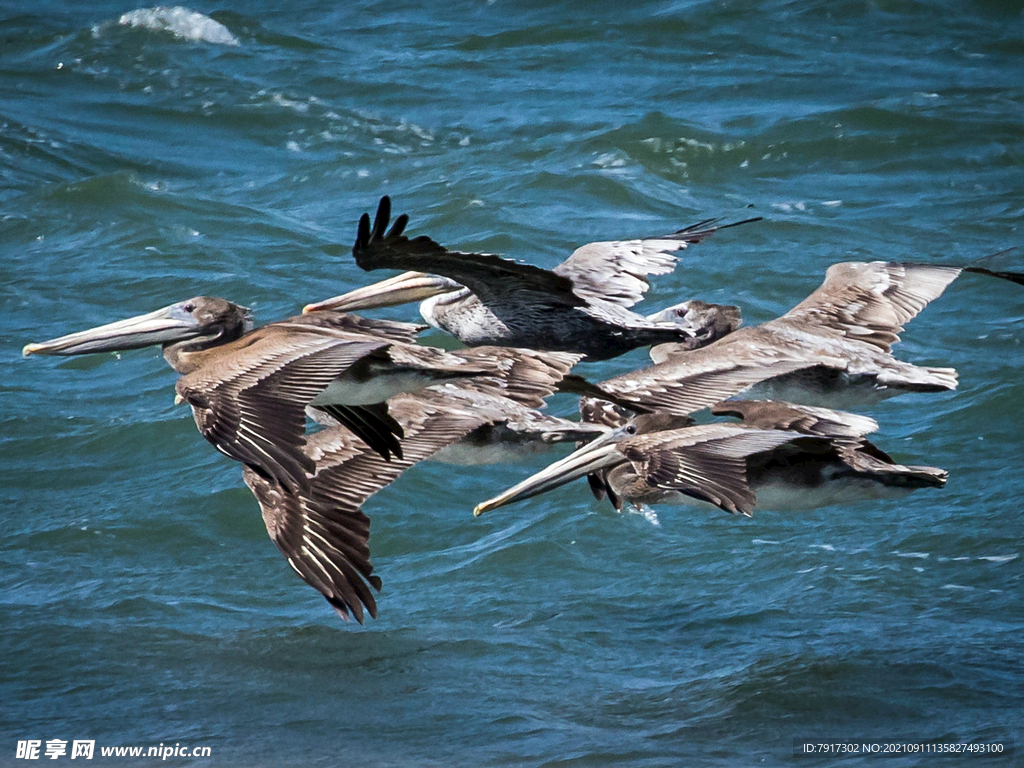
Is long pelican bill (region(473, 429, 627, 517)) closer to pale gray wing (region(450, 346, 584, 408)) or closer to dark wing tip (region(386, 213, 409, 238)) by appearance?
pale gray wing (region(450, 346, 584, 408))

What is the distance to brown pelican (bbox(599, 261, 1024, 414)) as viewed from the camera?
24.1 ft

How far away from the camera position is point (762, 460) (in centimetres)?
734

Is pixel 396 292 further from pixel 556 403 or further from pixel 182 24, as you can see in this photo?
pixel 182 24

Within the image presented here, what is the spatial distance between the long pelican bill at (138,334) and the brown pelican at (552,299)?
880 millimetres

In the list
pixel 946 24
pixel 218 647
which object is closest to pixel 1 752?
pixel 218 647

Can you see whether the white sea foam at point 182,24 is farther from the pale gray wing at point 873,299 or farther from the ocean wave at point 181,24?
the pale gray wing at point 873,299

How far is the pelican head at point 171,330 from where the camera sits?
25.0 ft

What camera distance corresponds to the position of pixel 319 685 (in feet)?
27.3

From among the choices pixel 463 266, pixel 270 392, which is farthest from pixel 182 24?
pixel 270 392

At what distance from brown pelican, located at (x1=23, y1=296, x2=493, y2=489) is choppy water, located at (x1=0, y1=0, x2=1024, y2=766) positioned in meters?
1.80

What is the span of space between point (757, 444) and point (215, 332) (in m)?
2.65

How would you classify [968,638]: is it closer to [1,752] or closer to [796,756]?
[796,756]

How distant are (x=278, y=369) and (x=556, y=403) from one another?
20.1ft

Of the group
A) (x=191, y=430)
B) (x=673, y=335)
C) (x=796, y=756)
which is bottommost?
(x=191, y=430)
